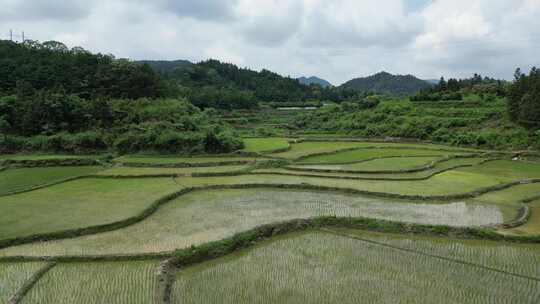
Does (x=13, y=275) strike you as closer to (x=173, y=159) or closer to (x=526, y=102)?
(x=173, y=159)

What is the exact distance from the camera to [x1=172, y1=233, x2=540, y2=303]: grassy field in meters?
6.60

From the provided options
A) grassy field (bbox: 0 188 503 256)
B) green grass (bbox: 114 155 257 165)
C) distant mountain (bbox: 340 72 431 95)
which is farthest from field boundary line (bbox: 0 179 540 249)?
distant mountain (bbox: 340 72 431 95)

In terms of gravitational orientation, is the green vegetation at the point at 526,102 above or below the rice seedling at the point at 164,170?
above

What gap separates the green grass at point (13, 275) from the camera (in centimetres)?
680

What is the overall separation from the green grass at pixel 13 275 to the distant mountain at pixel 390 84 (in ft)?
390

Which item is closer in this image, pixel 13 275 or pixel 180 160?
pixel 13 275

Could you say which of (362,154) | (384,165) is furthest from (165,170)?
(362,154)

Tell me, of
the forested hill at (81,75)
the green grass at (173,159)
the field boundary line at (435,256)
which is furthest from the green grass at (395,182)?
the forested hill at (81,75)

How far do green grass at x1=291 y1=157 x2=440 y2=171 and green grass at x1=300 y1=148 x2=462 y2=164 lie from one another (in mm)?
1165

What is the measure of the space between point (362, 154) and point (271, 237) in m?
14.5

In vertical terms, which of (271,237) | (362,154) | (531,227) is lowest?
(271,237)

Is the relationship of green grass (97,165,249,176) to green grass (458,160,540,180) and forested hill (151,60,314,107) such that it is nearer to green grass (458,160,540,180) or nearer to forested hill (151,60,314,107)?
green grass (458,160,540,180)

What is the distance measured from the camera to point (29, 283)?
707cm

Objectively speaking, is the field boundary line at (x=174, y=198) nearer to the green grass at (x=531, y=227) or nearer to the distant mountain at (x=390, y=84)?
the green grass at (x=531, y=227)
